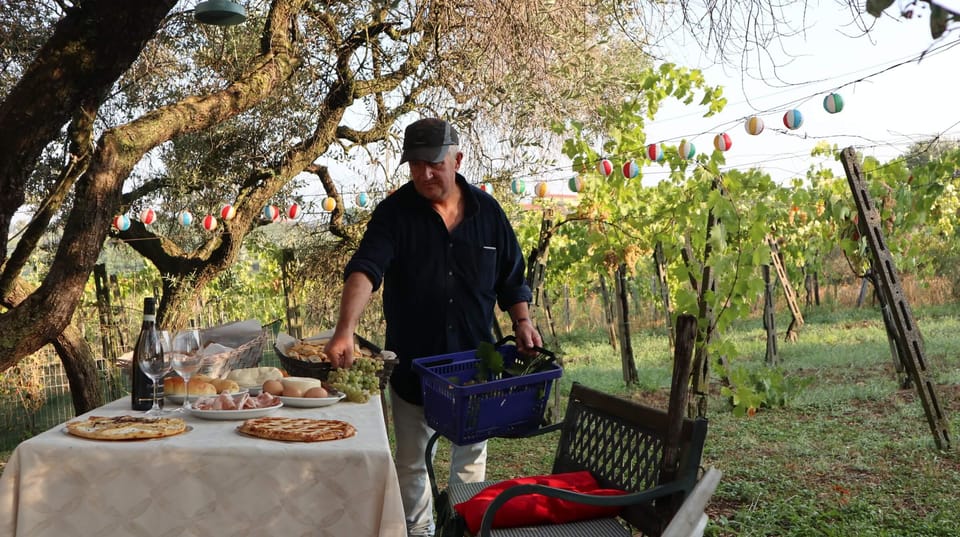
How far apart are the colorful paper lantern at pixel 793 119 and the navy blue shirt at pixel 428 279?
3.15 m

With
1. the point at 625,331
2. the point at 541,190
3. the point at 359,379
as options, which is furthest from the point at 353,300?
the point at 625,331

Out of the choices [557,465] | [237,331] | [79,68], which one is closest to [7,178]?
[79,68]

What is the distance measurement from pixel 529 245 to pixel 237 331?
6.56 m

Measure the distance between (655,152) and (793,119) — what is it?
117 cm

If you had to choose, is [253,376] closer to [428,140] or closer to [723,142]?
[428,140]

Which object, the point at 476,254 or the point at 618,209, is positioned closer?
the point at 476,254

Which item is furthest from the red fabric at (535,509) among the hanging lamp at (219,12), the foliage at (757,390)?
the hanging lamp at (219,12)

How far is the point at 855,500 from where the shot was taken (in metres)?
4.24

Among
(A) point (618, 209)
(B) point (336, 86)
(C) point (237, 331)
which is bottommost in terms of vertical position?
(C) point (237, 331)

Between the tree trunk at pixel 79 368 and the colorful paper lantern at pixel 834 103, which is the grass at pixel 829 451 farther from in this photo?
the tree trunk at pixel 79 368

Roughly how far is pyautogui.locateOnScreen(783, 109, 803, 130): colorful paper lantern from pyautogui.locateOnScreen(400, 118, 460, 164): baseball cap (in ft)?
11.1

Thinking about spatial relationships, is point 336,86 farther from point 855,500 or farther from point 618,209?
point 855,500

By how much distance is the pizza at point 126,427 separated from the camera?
6.16ft

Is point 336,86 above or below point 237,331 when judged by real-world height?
above
